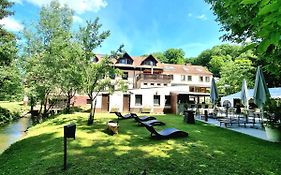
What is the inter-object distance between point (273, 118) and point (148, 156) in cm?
656

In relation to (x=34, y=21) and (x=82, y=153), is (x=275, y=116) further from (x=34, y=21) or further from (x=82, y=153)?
(x=34, y=21)

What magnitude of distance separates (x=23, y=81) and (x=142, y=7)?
681 inches

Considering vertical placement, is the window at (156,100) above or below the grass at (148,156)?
above

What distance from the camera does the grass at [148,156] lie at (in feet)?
25.0

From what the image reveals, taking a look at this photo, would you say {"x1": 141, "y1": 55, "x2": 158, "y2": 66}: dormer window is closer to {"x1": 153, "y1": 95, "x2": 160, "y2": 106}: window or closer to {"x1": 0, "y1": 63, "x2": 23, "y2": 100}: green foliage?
{"x1": 153, "y1": 95, "x2": 160, "y2": 106}: window

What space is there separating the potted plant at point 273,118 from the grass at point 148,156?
698 millimetres

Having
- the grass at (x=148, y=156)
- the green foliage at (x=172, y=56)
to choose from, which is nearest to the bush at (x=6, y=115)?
the grass at (x=148, y=156)

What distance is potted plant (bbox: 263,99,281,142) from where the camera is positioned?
11520mm

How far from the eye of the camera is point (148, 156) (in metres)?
9.04

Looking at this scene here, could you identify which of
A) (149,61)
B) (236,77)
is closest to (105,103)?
(149,61)

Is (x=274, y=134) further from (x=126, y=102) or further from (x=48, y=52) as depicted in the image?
(x=126, y=102)

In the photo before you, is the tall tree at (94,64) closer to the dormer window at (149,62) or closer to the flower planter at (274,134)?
the flower planter at (274,134)

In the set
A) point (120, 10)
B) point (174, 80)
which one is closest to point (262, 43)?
point (120, 10)

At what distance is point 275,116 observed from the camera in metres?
11.7
